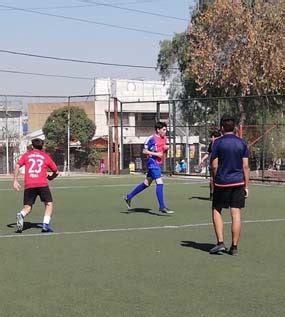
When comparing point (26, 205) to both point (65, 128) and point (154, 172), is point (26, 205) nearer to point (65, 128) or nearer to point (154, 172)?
point (154, 172)

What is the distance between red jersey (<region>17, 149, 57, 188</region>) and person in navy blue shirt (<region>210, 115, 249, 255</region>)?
3.58m

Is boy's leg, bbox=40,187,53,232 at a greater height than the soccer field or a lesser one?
greater

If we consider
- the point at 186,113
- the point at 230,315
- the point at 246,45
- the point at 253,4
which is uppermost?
the point at 253,4

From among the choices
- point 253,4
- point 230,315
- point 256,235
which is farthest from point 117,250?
point 253,4

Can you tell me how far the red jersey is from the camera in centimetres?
1085

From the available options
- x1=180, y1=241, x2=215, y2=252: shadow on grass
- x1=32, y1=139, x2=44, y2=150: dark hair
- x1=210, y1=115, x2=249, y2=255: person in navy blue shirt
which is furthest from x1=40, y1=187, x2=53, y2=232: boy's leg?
x1=210, y1=115, x2=249, y2=255: person in navy blue shirt

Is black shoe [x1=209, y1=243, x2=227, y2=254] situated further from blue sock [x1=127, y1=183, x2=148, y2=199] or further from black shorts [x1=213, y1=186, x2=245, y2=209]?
blue sock [x1=127, y1=183, x2=148, y2=199]

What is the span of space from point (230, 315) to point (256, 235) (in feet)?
16.1

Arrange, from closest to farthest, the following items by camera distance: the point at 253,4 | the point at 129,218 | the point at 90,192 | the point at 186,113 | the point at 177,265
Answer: the point at 177,265 → the point at 129,218 → the point at 90,192 → the point at 253,4 → the point at 186,113

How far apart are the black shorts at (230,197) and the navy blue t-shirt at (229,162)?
0.24 ft

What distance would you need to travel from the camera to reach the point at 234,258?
26.9 ft

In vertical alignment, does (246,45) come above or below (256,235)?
above

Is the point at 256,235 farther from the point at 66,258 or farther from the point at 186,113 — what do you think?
the point at 186,113

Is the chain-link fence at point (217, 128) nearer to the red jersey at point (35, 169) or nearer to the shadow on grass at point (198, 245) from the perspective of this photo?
the red jersey at point (35, 169)
